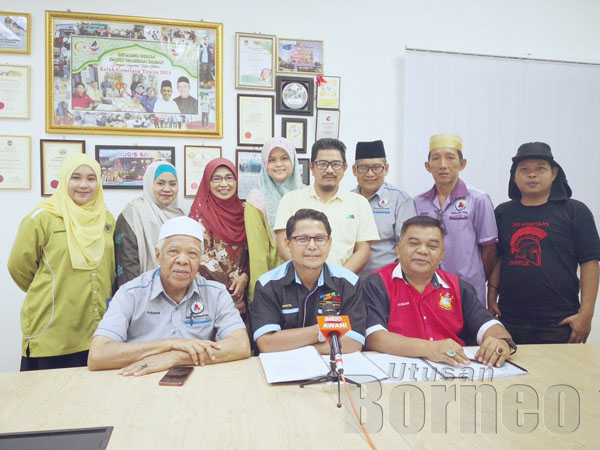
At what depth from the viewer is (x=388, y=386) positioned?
1.35 metres

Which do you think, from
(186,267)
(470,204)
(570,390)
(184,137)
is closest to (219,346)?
(186,267)

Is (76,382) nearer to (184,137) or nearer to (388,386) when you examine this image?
(388,386)

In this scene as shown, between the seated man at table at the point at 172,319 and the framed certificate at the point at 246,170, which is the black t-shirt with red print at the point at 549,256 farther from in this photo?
the framed certificate at the point at 246,170

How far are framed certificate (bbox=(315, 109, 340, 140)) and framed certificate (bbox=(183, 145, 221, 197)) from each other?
2.45 feet

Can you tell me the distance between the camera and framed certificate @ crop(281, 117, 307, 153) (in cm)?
309

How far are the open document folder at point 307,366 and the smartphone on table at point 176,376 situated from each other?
10.4 inches

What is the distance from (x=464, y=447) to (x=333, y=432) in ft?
1.04

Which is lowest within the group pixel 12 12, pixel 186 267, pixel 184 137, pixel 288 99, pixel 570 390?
pixel 570 390

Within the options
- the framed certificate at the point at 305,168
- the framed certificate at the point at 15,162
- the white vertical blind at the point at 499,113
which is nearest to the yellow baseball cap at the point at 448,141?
the white vertical blind at the point at 499,113

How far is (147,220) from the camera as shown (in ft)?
8.10

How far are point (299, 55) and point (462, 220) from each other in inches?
65.2

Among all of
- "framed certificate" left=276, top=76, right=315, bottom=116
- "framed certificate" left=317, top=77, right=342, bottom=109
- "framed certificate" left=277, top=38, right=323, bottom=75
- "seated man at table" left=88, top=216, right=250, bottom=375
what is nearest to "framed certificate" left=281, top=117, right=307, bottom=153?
"framed certificate" left=276, top=76, right=315, bottom=116

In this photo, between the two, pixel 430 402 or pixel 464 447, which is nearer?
pixel 464 447

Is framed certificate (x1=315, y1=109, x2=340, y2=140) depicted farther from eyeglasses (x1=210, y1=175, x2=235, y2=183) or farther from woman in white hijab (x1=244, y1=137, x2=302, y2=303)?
eyeglasses (x1=210, y1=175, x2=235, y2=183)
